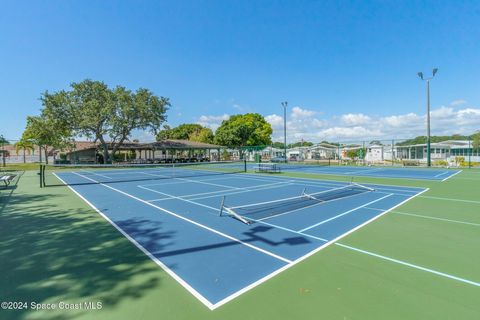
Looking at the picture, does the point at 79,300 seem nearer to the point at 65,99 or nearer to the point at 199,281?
the point at 199,281

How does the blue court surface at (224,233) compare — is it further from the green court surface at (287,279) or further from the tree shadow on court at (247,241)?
the green court surface at (287,279)

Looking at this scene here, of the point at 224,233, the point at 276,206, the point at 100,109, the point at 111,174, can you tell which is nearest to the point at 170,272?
the point at 224,233

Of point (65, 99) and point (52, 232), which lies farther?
point (65, 99)

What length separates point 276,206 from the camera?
320 inches

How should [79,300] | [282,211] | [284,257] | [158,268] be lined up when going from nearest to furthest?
[79,300]
[158,268]
[284,257]
[282,211]

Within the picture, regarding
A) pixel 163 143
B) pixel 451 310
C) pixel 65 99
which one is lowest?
pixel 451 310

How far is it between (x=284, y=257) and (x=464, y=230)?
4614 mm

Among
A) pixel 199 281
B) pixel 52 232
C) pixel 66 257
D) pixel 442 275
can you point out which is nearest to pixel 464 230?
pixel 442 275

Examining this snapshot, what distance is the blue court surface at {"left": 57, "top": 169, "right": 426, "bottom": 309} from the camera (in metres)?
3.61

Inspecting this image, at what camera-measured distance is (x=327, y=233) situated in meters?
5.45

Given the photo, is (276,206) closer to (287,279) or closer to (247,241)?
(247,241)

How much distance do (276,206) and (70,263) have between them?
571 cm

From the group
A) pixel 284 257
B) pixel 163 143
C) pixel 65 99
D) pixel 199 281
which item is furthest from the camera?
pixel 163 143

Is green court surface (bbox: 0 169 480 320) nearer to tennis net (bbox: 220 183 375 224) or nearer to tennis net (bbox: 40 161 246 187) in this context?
tennis net (bbox: 220 183 375 224)
